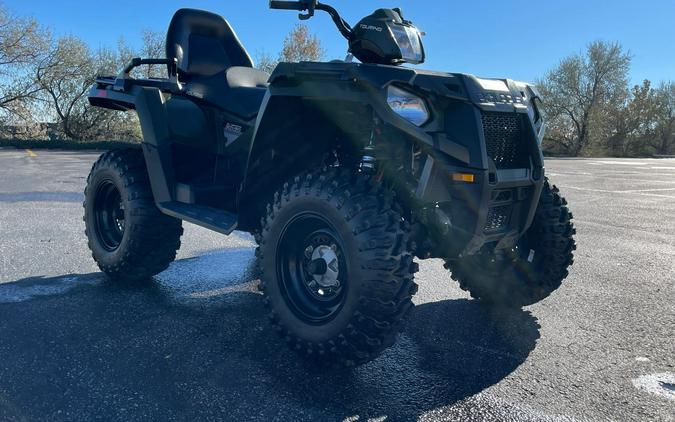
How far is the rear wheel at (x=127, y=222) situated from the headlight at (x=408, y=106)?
2281 millimetres

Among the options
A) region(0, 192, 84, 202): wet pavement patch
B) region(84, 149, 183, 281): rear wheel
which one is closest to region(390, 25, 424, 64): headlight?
region(84, 149, 183, 281): rear wheel

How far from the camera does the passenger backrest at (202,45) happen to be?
417cm

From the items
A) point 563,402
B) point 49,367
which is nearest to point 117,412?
point 49,367

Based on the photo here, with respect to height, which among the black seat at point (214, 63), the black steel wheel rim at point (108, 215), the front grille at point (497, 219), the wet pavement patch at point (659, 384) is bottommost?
the wet pavement patch at point (659, 384)

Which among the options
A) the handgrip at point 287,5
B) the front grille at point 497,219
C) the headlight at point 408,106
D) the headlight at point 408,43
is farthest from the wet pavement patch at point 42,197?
the front grille at point 497,219

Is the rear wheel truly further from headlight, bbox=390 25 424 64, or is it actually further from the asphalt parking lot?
headlight, bbox=390 25 424 64

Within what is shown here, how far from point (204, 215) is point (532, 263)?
86.6 inches

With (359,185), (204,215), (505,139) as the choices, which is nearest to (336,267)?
(359,185)

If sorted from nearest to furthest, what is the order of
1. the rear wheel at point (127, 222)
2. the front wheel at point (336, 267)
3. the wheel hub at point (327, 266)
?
the front wheel at point (336, 267), the wheel hub at point (327, 266), the rear wheel at point (127, 222)

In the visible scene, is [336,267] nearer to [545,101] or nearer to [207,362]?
[207,362]

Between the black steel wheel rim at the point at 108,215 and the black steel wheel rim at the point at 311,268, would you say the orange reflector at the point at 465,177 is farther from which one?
the black steel wheel rim at the point at 108,215

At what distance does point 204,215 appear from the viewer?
3627 millimetres

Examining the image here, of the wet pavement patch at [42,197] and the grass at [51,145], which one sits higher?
the wet pavement patch at [42,197]

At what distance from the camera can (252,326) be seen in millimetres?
3252
